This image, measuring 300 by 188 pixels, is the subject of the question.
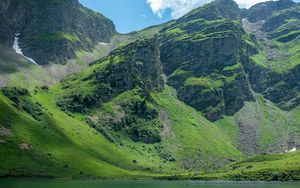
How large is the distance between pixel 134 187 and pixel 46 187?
43356 mm

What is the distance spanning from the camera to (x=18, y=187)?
159375mm

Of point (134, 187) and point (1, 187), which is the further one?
point (134, 187)

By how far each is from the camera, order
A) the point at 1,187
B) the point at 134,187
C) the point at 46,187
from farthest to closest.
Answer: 1. the point at 134,187
2. the point at 46,187
3. the point at 1,187

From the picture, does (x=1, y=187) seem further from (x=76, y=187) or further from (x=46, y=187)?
(x=76, y=187)

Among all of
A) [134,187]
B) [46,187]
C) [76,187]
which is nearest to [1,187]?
[46,187]

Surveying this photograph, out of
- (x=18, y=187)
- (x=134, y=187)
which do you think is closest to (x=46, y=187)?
(x=18, y=187)

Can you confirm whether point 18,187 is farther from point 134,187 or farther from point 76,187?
point 134,187

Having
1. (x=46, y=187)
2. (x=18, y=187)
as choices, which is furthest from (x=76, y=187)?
(x=18, y=187)

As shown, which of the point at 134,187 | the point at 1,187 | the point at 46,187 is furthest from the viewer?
the point at 134,187

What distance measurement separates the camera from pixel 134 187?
19650 cm

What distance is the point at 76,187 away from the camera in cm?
17725

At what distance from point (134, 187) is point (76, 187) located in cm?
2950

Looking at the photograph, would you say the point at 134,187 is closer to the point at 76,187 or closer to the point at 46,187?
the point at 76,187

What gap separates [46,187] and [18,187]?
37.3ft
